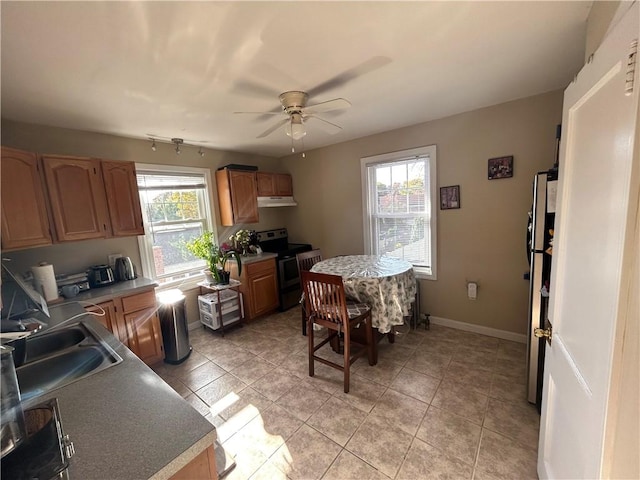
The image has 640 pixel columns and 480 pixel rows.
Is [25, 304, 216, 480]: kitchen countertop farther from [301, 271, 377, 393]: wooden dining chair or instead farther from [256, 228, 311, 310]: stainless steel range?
[256, 228, 311, 310]: stainless steel range

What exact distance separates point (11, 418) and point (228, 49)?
5.51 feet

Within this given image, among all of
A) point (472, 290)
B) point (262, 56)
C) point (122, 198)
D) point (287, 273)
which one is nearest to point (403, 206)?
point (472, 290)

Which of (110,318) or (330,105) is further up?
(330,105)

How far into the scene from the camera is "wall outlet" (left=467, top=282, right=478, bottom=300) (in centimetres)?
286

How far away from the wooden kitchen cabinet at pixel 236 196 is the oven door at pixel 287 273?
0.75m

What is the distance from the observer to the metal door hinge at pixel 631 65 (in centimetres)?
64

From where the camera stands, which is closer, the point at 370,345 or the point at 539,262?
the point at 539,262

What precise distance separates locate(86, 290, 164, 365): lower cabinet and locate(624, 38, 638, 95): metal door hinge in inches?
124

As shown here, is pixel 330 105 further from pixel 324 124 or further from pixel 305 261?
pixel 305 261

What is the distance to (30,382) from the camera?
1.29m

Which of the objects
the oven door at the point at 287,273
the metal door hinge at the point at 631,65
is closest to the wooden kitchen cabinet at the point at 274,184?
the oven door at the point at 287,273

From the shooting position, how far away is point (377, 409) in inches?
76.2

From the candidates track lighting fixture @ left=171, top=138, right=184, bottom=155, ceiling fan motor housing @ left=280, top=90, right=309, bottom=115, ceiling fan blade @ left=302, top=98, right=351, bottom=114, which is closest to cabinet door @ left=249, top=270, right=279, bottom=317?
track lighting fixture @ left=171, top=138, right=184, bottom=155

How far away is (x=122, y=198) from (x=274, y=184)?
6.69 feet
